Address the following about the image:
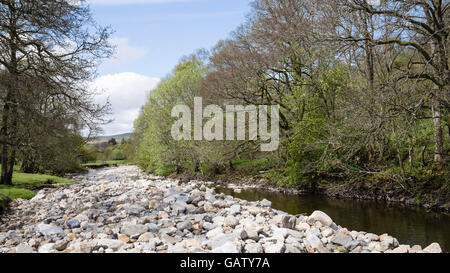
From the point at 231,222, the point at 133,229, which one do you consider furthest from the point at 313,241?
the point at 133,229

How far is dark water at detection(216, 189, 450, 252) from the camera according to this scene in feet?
22.4

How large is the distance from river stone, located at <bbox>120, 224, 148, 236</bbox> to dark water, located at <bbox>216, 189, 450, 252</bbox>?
471 centimetres

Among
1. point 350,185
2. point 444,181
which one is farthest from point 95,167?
point 444,181

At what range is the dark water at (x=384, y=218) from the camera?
6.84 m

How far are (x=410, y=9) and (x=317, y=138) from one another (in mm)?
6033

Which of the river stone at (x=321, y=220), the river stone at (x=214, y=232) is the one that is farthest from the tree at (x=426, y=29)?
the river stone at (x=214, y=232)

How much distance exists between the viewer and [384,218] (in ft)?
28.0

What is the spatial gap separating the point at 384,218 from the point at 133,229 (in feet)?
21.4

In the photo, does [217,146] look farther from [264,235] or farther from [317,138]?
[264,235]

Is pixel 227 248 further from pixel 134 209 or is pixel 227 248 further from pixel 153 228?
pixel 134 209

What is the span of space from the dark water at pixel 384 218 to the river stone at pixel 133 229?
15.5ft

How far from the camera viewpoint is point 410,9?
8117 millimetres

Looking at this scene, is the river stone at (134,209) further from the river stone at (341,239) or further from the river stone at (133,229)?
the river stone at (341,239)

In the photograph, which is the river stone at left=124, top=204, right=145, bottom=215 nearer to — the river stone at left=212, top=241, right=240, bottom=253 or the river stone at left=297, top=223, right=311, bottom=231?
the river stone at left=212, top=241, right=240, bottom=253
